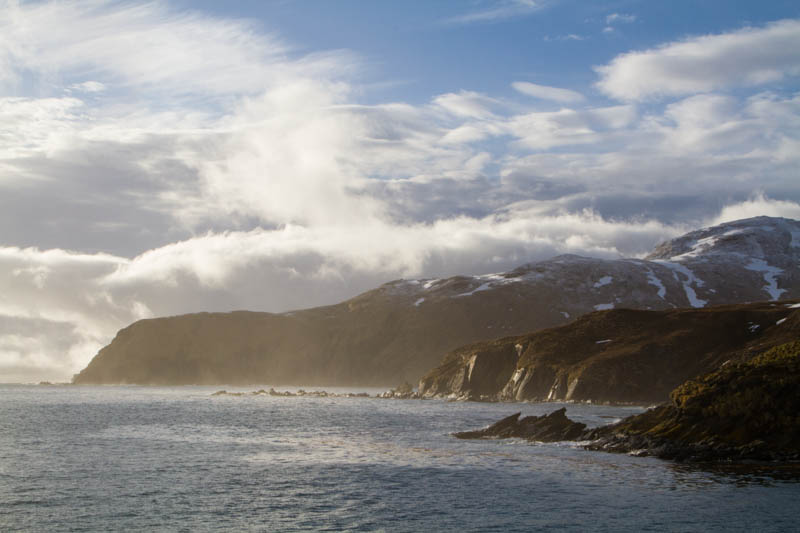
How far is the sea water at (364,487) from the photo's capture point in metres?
43.3

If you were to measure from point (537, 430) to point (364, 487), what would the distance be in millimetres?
37478

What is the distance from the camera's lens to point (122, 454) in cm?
7356

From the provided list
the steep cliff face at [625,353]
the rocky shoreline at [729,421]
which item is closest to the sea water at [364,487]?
the rocky shoreline at [729,421]

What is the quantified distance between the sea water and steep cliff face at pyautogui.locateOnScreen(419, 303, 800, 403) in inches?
2964

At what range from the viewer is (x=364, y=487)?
2167 inches

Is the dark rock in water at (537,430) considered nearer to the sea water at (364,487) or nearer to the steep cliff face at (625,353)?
the sea water at (364,487)

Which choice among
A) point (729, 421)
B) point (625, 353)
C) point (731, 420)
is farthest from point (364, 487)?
point (625, 353)

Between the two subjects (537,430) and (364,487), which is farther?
(537,430)

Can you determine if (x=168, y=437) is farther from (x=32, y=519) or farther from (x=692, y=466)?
(x=692, y=466)

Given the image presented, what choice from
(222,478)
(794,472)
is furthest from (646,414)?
(222,478)

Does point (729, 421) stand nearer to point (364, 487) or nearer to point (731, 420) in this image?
point (731, 420)

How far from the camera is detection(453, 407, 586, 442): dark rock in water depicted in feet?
275

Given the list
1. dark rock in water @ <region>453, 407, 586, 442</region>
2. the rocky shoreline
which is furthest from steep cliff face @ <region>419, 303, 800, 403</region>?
the rocky shoreline

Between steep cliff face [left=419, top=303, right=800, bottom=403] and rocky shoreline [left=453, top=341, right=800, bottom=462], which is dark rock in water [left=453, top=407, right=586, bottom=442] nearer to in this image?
rocky shoreline [left=453, top=341, right=800, bottom=462]
